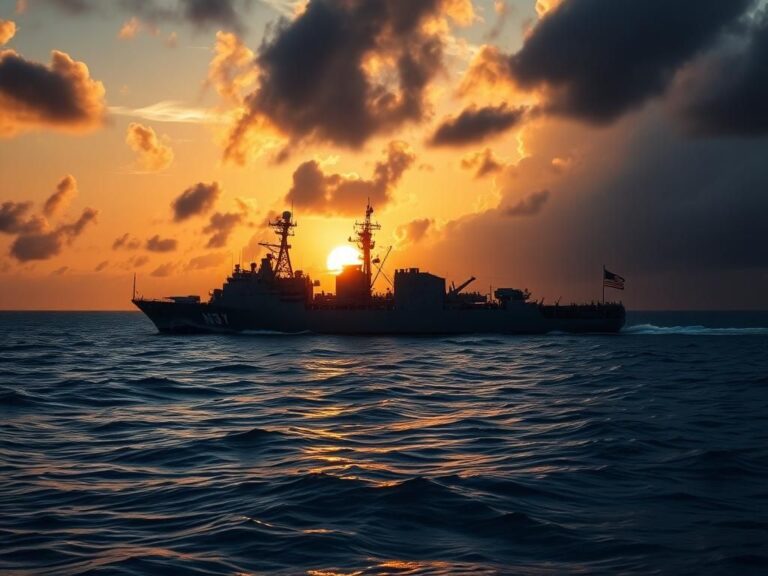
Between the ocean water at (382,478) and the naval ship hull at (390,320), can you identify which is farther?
the naval ship hull at (390,320)

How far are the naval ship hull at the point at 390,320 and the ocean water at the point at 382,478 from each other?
37.6 metres

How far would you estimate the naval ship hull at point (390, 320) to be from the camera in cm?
6191

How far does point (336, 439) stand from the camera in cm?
1397

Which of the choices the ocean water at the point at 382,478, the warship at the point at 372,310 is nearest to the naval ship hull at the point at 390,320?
the warship at the point at 372,310

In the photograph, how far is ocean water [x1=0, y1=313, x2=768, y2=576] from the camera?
7.25 metres

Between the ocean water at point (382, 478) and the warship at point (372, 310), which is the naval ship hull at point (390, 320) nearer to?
the warship at point (372, 310)

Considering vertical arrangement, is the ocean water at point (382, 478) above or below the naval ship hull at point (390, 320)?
below

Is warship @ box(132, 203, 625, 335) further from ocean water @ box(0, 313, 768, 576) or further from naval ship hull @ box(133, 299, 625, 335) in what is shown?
ocean water @ box(0, 313, 768, 576)

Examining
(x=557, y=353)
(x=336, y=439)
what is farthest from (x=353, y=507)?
(x=557, y=353)

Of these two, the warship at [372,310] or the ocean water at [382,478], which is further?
the warship at [372,310]

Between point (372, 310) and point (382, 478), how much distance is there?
51.4 metres

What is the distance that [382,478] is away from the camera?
1038 centimetres

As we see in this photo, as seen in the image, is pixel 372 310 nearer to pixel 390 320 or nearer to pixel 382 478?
pixel 390 320

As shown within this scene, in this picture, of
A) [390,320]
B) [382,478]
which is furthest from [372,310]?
[382,478]
